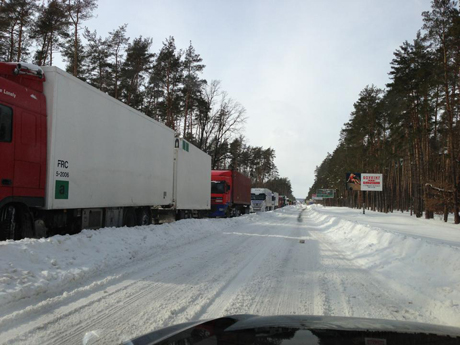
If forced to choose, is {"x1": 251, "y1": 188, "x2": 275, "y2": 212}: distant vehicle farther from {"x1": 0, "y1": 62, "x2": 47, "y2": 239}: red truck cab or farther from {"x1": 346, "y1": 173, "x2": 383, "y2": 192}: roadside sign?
{"x1": 0, "y1": 62, "x2": 47, "y2": 239}: red truck cab

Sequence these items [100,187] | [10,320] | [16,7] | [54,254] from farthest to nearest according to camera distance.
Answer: [16,7], [100,187], [54,254], [10,320]

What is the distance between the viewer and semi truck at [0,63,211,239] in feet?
21.3

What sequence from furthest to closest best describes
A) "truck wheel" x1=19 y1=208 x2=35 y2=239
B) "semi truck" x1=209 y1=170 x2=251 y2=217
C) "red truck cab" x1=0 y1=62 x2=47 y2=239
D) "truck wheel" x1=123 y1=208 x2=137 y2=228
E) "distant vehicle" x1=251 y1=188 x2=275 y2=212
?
"distant vehicle" x1=251 y1=188 x2=275 y2=212, "semi truck" x1=209 y1=170 x2=251 y2=217, "truck wheel" x1=123 y1=208 x2=137 y2=228, "truck wheel" x1=19 y1=208 x2=35 y2=239, "red truck cab" x1=0 y1=62 x2=47 y2=239

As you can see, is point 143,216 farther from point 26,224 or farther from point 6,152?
point 6,152

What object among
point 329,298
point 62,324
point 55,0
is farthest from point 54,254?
point 55,0

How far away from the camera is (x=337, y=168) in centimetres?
7281

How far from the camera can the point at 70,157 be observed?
26.0ft

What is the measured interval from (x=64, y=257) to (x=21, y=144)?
2537 millimetres

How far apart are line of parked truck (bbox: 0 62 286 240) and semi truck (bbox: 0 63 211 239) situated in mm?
19

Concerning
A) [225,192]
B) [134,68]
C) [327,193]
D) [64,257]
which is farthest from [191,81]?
[327,193]

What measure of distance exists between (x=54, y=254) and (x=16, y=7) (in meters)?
20.9

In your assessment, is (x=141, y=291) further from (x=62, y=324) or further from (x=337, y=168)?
(x=337, y=168)

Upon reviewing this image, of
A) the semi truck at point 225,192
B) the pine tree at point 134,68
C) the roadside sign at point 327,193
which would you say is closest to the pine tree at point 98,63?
the pine tree at point 134,68

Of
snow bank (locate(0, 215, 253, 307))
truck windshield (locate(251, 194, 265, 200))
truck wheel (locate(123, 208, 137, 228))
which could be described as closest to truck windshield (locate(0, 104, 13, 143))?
snow bank (locate(0, 215, 253, 307))
